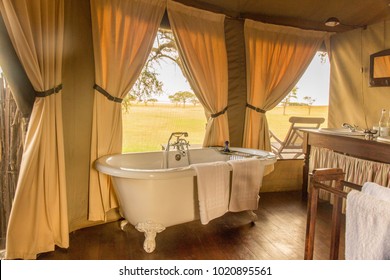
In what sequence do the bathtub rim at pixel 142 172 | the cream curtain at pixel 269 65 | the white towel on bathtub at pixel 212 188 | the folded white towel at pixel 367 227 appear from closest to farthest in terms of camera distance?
the folded white towel at pixel 367 227 → the bathtub rim at pixel 142 172 → the white towel on bathtub at pixel 212 188 → the cream curtain at pixel 269 65

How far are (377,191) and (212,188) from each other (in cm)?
135

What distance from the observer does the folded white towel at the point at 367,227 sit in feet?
3.04

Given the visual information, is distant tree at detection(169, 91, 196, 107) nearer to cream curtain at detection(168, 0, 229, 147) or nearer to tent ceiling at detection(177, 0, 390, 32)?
cream curtain at detection(168, 0, 229, 147)

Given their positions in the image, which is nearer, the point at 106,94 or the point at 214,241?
the point at 214,241

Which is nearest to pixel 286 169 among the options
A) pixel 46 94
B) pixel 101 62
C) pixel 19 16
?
pixel 101 62

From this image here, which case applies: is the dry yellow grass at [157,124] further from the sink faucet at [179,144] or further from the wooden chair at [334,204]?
the wooden chair at [334,204]

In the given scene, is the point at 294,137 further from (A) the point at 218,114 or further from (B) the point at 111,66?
(B) the point at 111,66

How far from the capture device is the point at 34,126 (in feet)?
6.38

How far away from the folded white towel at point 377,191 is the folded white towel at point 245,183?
4.44ft

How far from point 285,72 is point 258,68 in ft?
1.23

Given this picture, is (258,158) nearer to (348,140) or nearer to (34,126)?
(348,140)

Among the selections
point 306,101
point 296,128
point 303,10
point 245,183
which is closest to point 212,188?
point 245,183

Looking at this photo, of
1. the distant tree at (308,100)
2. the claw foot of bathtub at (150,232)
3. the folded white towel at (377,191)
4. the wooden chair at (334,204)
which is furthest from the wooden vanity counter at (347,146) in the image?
Result: the claw foot of bathtub at (150,232)

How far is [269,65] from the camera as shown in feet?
11.2
